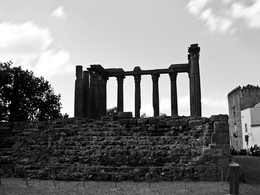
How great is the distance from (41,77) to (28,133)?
669 inches

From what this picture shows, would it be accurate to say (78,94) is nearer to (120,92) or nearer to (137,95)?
(120,92)

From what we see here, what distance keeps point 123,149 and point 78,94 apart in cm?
1497

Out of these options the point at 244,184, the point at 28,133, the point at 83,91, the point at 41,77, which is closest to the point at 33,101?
the point at 41,77

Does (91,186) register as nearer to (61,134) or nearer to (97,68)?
(61,134)

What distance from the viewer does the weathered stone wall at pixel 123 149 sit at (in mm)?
10047

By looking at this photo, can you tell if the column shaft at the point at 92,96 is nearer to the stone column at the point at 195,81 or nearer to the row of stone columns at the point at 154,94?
the row of stone columns at the point at 154,94

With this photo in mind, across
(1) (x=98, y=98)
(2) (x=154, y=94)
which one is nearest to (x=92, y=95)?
(1) (x=98, y=98)

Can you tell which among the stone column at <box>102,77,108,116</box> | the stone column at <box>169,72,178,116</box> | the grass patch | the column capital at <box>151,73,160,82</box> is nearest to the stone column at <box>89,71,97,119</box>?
the stone column at <box>102,77,108,116</box>

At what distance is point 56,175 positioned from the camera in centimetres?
1040

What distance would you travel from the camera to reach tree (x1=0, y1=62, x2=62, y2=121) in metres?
25.6

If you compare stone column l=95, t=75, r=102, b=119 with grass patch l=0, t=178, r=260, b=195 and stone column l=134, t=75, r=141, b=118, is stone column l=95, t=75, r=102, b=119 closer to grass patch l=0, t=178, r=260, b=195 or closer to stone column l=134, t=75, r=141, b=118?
stone column l=134, t=75, r=141, b=118

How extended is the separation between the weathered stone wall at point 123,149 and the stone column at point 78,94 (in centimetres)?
1157

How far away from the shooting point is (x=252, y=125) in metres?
37.1

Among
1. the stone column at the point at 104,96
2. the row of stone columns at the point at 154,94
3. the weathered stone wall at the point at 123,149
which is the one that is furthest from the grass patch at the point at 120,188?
the stone column at the point at 104,96
